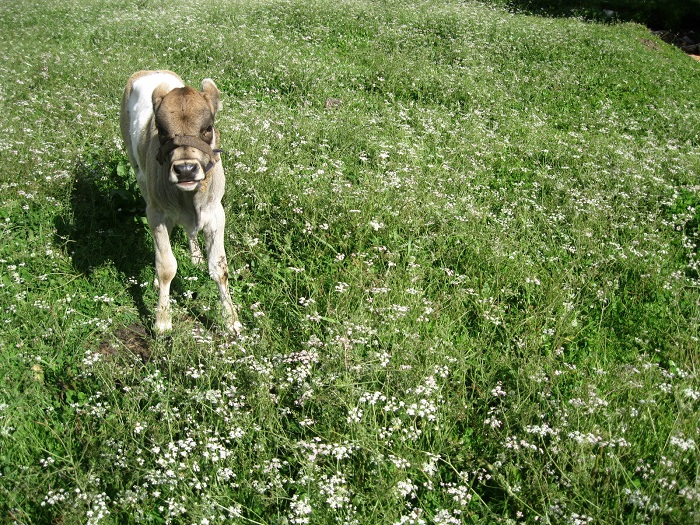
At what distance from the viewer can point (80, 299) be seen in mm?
Result: 5730

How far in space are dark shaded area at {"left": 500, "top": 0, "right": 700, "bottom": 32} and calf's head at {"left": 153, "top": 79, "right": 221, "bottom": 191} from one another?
76.9ft

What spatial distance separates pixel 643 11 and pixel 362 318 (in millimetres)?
26702

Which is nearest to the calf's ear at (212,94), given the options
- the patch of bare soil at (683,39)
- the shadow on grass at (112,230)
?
the shadow on grass at (112,230)

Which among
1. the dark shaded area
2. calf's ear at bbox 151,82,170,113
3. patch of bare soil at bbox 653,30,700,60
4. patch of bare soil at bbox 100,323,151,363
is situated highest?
the dark shaded area

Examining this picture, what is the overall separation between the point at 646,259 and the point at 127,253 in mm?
5734

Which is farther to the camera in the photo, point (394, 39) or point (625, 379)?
point (394, 39)

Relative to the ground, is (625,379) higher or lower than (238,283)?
higher

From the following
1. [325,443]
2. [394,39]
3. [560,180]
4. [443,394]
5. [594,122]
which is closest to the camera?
[325,443]

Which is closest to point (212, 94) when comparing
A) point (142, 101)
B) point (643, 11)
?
point (142, 101)

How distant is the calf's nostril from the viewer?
4.73m

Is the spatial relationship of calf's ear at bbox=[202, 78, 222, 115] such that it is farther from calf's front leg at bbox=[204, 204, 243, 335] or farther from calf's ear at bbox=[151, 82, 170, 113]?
calf's front leg at bbox=[204, 204, 243, 335]

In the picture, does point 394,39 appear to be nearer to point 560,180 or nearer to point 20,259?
point 560,180

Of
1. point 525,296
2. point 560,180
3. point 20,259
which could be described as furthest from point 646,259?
point 20,259

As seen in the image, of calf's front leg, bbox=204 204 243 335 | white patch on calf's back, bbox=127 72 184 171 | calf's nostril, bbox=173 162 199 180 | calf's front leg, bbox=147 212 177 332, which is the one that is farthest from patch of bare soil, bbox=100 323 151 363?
white patch on calf's back, bbox=127 72 184 171
